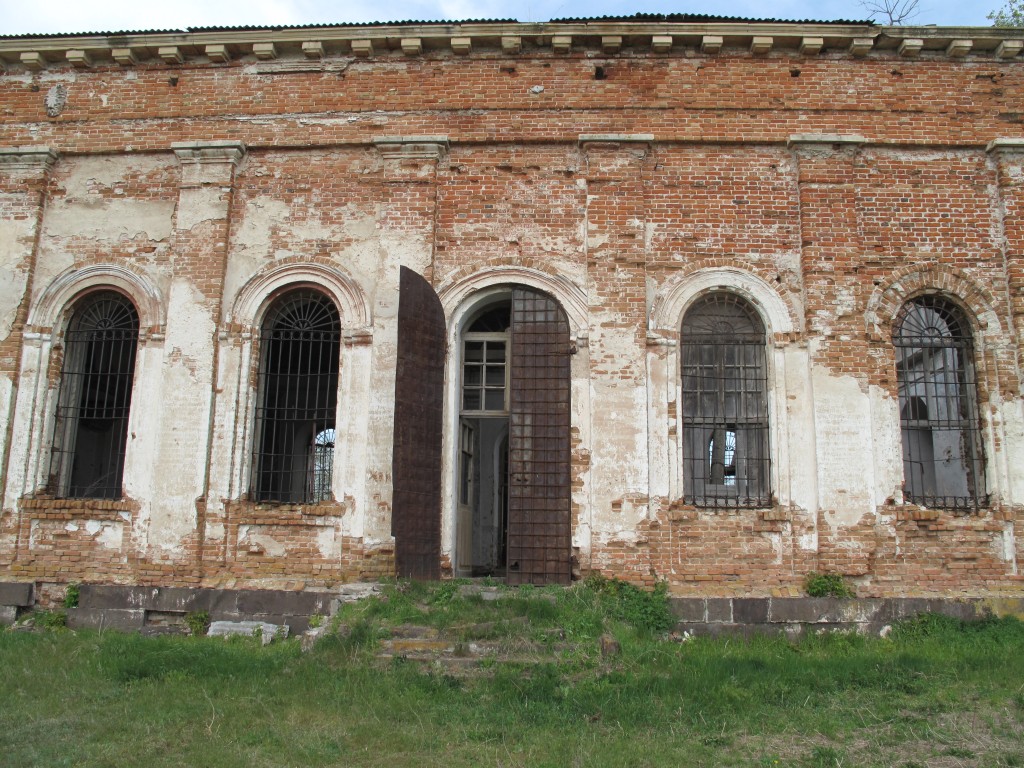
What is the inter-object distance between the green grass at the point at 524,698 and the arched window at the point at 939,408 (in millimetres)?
1997

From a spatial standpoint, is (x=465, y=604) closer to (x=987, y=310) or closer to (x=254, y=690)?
(x=254, y=690)

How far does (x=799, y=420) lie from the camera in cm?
1037

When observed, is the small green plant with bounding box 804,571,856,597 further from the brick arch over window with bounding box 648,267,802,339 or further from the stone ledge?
the brick arch over window with bounding box 648,267,802,339

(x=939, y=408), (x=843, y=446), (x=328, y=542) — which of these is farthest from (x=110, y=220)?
(x=939, y=408)

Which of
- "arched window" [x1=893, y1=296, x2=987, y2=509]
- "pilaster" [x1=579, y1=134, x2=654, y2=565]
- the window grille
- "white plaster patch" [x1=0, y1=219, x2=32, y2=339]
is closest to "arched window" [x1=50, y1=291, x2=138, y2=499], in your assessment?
"white plaster patch" [x1=0, y1=219, x2=32, y2=339]

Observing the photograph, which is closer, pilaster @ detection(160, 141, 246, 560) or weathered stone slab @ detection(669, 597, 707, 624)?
weathered stone slab @ detection(669, 597, 707, 624)

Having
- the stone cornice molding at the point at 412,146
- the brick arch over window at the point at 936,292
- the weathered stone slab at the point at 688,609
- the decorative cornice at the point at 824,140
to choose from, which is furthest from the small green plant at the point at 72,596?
the decorative cornice at the point at 824,140

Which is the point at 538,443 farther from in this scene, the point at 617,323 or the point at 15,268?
the point at 15,268

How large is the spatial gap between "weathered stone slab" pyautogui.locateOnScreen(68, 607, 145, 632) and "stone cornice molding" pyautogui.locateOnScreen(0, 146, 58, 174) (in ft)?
19.4

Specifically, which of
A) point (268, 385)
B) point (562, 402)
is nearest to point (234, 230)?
point (268, 385)

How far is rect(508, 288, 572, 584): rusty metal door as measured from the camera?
33.1 ft

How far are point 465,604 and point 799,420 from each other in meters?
4.65

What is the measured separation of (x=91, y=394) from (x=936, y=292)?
→ 11.4 meters

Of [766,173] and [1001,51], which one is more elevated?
[1001,51]
